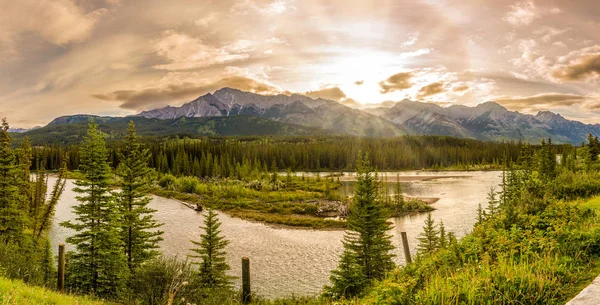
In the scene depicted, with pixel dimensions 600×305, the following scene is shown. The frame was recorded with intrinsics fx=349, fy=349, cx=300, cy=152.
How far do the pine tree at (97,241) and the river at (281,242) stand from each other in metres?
9.08

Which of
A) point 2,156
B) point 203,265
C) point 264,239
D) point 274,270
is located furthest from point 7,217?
point 264,239

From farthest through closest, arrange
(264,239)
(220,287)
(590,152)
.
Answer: (590,152) → (264,239) → (220,287)

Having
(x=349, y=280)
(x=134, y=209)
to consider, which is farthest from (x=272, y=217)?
(x=349, y=280)

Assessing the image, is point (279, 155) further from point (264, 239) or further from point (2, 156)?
point (2, 156)

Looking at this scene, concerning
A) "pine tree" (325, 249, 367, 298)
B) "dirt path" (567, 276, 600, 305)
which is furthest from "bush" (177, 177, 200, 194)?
"dirt path" (567, 276, 600, 305)

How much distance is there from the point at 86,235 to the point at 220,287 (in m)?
9.04

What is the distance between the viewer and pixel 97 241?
2173 centimetres

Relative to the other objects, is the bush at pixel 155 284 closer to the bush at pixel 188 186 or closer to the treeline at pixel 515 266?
the treeline at pixel 515 266

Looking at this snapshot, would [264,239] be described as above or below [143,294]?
below

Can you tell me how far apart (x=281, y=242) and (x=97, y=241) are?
22.4m

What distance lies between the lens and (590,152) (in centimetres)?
5669

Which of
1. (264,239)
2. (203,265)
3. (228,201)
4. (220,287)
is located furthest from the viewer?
(228,201)

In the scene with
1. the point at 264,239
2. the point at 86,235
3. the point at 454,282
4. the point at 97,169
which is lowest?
the point at 264,239

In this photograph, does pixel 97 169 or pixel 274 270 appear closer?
pixel 97 169
